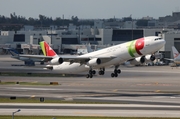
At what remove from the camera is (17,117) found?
6144 cm

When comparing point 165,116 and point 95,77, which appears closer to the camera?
point 165,116

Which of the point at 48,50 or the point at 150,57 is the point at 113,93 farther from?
the point at 48,50

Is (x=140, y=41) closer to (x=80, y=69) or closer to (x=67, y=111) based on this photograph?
(x=80, y=69)

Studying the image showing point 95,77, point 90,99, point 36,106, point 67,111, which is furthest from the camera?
point 95,77

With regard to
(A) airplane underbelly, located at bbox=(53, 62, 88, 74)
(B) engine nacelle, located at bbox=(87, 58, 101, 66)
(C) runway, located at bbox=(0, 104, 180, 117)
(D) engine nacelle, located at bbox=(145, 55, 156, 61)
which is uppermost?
(D) engine nacelle, located at bbox=(145, 55, 156, 61)

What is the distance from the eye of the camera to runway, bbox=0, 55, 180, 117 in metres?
67.4

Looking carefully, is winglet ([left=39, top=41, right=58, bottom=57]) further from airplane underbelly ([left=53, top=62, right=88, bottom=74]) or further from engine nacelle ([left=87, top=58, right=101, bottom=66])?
engine nacelle ([left=87, top=58, right=101, bottom=66])

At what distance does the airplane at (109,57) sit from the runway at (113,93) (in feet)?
12.9

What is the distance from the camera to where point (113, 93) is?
302 feet

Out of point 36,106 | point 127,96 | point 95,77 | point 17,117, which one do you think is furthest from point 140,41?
point 95,77

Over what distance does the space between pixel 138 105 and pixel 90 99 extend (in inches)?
391

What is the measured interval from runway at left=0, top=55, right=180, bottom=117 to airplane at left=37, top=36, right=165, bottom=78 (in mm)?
3938

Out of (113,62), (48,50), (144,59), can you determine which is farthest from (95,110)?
(48,50)

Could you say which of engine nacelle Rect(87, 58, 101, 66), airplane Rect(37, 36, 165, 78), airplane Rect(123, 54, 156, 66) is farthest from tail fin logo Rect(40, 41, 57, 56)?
airplane Rect(123, 54, 156, 66)
